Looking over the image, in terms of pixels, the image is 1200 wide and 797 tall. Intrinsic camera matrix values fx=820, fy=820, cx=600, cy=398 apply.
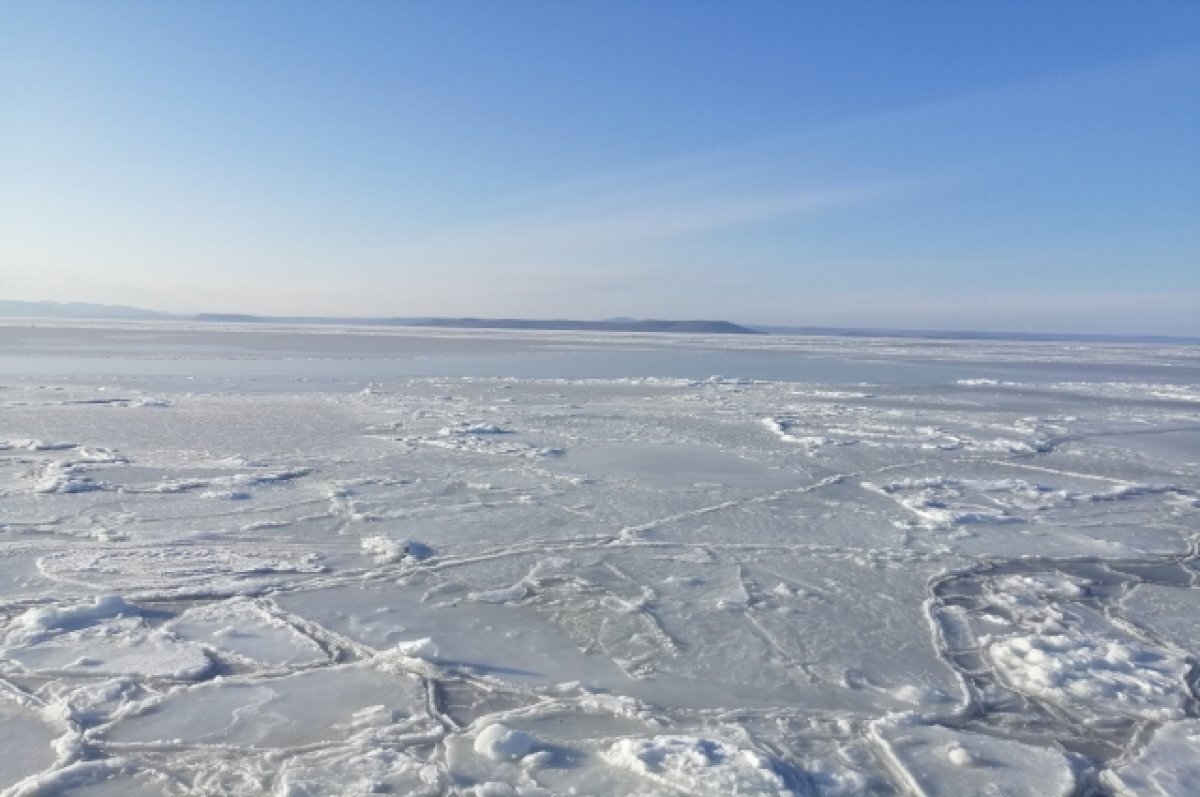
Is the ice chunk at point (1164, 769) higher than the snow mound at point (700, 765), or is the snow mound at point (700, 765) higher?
the snow mound at point (700, 765)

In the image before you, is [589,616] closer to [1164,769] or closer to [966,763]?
[966,763]

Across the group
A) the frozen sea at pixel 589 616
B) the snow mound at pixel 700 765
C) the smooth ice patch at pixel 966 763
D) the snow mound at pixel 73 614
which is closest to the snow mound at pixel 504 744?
the frozen sea at pixel 589 616

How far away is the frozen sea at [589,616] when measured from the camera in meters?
3.41

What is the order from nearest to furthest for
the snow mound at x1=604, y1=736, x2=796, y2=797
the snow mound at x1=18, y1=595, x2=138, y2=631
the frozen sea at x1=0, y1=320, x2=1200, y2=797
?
the snow mound at x1=604, y1=736, x2=796, y2=797 → the frozen sea at x1=0, y1=320, x2=1200, y2=797 → the snow mound at x1=18, y1=595, x2=138, y2=631

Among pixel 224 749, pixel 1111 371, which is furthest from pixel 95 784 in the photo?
pixel 1111 371

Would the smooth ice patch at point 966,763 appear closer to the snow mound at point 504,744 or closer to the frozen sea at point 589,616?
the frozen sea at point 589,616

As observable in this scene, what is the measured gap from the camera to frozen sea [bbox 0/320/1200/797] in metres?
3.41

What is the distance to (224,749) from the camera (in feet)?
11.2

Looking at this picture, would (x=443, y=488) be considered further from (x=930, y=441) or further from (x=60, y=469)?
(x=930, y=441)

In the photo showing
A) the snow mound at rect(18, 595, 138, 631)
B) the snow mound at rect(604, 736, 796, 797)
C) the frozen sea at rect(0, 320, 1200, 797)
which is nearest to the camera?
the snow mound at rect(604, 736, 796, 797)

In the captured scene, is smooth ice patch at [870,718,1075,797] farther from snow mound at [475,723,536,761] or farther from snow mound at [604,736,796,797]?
snow mound at [475,723,536,761]

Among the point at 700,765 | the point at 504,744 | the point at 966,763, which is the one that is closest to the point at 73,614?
the point at 504,744

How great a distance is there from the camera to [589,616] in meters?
5.00

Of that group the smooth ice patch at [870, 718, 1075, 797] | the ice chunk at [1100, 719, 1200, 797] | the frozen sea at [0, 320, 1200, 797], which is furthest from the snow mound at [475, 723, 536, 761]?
the ice chunk at [1100, 719, 1200, 797]
